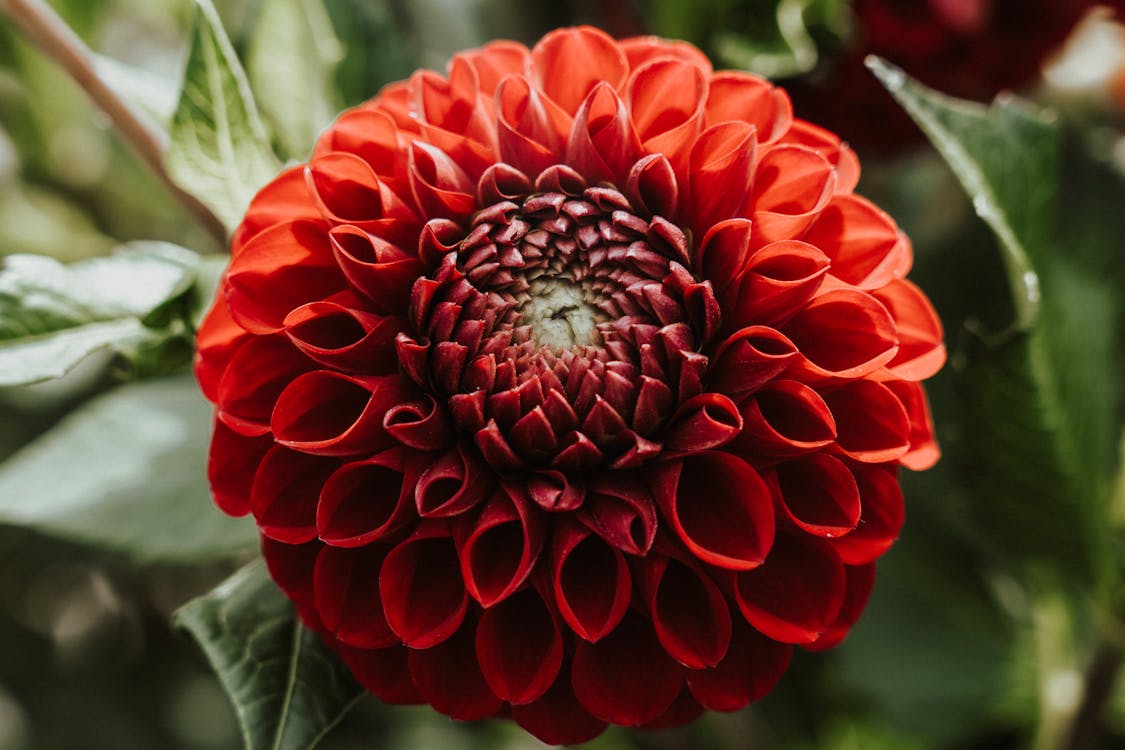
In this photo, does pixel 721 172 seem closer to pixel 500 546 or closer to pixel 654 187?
pixel 654 187

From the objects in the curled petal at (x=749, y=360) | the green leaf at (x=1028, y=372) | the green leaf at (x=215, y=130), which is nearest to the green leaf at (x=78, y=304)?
the green leaf at (x=215, y=130)

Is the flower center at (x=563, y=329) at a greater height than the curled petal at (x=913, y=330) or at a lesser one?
greater

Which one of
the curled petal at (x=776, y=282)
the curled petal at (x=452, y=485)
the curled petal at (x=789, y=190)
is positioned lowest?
the curled petal at (x=452, y=485)

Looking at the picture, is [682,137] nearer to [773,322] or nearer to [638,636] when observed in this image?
[773,322]

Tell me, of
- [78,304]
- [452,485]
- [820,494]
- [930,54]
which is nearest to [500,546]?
[452,485]

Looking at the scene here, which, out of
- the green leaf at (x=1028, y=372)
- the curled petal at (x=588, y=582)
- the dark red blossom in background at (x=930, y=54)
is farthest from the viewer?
the dark red blossom in background at (x=930, y=54)

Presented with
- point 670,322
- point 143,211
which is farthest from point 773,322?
point 143,211

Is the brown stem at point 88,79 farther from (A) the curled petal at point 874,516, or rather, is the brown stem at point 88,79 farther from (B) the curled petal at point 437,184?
(A) the curled petal at point 874,516
